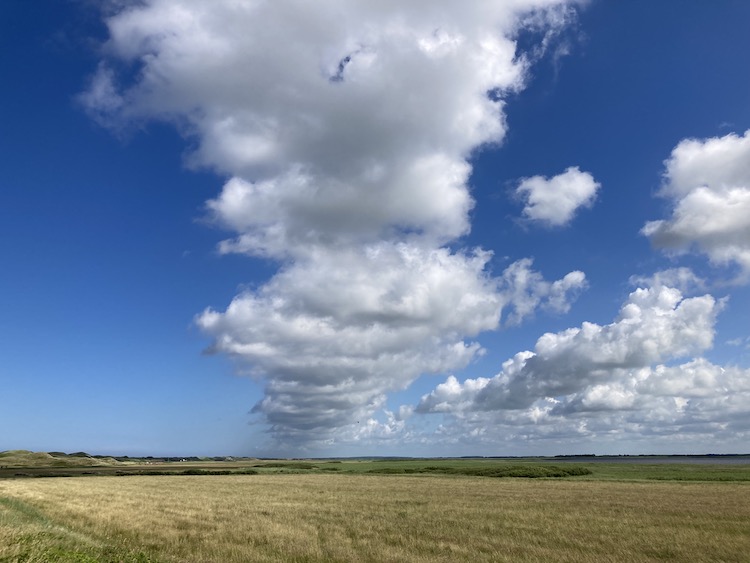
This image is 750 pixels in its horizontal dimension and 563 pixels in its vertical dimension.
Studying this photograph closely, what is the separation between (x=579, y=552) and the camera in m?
24.0

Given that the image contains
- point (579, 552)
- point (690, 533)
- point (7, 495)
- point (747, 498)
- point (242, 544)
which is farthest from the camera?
point (7, 495)

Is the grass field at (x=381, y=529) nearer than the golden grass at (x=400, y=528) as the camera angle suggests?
Yes

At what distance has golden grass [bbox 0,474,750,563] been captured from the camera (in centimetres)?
2334

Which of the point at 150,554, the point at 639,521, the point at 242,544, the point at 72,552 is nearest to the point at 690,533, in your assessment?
the point at 639,521

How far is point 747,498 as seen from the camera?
46.8 meters

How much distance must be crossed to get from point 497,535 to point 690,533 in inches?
416

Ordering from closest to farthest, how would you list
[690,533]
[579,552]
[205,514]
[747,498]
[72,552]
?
[72,552] → [579,552] → [690,533] → [205,514] → [747,498]

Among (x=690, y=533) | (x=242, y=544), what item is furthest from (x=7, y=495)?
(x=690, y=533)

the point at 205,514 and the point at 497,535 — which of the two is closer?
the point at 497,535

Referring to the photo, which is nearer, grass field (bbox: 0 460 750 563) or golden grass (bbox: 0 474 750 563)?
grass field (bbox: 0 460 750 563)

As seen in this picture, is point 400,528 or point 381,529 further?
point 400,528

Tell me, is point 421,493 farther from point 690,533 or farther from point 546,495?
point 690,533

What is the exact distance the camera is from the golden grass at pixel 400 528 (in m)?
23.3

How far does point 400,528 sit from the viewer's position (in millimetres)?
31359
